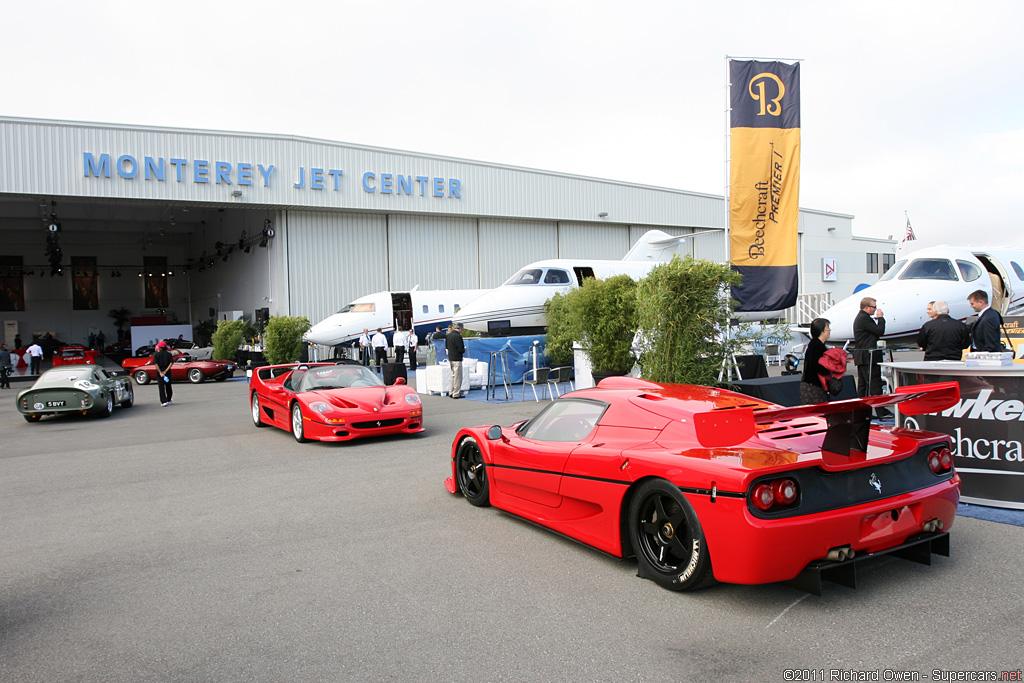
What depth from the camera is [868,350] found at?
10.2m

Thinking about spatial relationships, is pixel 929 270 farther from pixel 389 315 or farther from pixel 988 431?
pixel 389 315

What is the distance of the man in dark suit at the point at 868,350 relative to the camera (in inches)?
398

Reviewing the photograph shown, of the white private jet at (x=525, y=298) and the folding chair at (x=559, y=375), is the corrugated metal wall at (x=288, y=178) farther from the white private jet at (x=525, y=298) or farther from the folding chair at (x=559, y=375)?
the folding chair at (x=559, y=375)

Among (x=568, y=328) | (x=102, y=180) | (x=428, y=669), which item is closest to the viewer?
(x=428, y=669)

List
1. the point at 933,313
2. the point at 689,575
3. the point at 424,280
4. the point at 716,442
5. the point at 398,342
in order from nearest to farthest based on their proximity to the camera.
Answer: the point at 716,442 < the point at 689,575 < the point at 933,313 < the point at 398,342 < the point at 424,280

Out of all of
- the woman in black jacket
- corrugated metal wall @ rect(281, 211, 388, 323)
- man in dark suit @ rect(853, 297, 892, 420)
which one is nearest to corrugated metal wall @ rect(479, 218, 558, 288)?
corrugated metal wall @ rect(281, 211, 388, 323)

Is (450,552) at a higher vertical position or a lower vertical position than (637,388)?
lower

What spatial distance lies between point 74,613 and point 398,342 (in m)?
21.4

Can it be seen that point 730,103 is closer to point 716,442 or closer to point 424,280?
point 716,442

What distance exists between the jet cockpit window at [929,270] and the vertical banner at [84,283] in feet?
199

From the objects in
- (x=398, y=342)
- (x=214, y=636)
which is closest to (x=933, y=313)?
(x=214, y=636)

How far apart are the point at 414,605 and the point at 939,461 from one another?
11.4 feet

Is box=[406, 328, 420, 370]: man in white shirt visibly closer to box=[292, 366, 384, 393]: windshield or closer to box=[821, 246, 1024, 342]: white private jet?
box=[292, 366, 384, 393]: windshield

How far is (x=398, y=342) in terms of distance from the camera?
25484 mm
